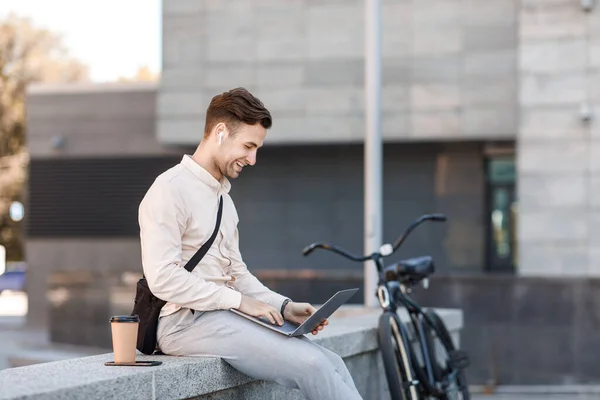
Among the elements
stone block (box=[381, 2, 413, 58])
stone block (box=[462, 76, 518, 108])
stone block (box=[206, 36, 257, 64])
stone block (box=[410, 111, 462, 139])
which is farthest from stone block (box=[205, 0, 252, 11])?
stone block (box=[462, 76, 518, 108])

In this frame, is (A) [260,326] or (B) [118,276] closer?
(A) [260,326]

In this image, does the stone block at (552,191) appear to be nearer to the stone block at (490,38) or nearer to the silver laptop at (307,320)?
the stone block at (490,38)

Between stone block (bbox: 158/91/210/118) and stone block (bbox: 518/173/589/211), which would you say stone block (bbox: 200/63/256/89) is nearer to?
stone block (bbox: 158/91/210/118)

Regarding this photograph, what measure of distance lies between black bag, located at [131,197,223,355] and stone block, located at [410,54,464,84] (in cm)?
1620

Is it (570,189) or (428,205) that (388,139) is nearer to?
(428,205)

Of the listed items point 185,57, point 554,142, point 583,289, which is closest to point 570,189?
point 554,142

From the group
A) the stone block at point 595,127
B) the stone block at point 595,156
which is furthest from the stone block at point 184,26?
the stone block at point 595,156

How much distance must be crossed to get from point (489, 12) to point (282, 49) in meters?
3.89

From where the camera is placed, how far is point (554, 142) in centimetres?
1873

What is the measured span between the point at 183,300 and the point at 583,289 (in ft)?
40.5

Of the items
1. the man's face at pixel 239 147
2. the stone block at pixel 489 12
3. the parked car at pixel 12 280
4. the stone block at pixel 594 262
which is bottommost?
the parked car at pixel 12 280

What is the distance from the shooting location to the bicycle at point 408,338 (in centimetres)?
696

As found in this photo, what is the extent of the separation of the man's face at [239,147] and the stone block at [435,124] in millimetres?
16102

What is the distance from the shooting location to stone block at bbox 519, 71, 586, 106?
18500 mm
